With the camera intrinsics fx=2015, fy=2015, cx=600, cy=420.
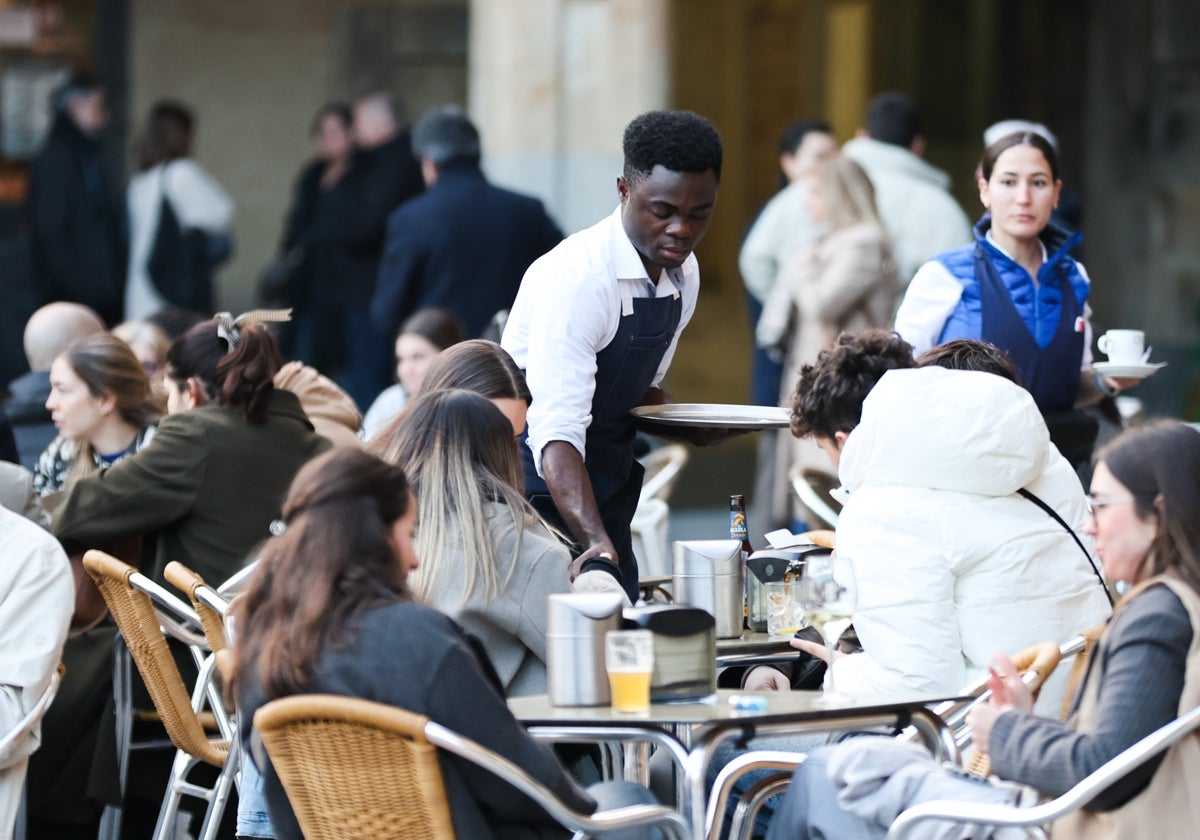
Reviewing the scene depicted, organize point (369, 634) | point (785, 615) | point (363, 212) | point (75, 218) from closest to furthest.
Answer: point (369, 634)
point (785, 615)
point (75, 218)
point (363, 212)

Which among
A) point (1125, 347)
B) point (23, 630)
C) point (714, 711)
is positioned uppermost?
point (1125, 347)

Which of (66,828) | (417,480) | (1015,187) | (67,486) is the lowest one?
(66,828)

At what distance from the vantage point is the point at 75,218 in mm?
9555

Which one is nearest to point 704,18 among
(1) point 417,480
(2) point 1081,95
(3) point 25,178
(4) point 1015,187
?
(2) point 1081,95

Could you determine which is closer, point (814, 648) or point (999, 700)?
point (999, 700)

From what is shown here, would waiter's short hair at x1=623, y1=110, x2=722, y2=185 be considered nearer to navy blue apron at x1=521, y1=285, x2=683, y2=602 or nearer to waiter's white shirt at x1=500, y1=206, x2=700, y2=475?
waiter's white shirt at x1=500, y1=206, x2=700, y2=475

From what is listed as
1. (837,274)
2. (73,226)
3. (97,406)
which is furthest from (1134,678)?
(73,226)

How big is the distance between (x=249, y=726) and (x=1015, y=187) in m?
2.91

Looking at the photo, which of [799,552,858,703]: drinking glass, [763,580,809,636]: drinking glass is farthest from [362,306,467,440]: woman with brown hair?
[799,552,858,703]: drinking glass

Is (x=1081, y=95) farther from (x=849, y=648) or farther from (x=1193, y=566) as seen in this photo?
(x=1193, y=566)

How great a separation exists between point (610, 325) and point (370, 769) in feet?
5.33

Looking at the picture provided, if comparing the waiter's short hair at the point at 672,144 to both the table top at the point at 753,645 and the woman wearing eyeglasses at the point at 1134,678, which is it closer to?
the table top at the point at 753,645

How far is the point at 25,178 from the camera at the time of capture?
10883mm

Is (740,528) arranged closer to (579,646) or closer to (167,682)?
(579,646)
